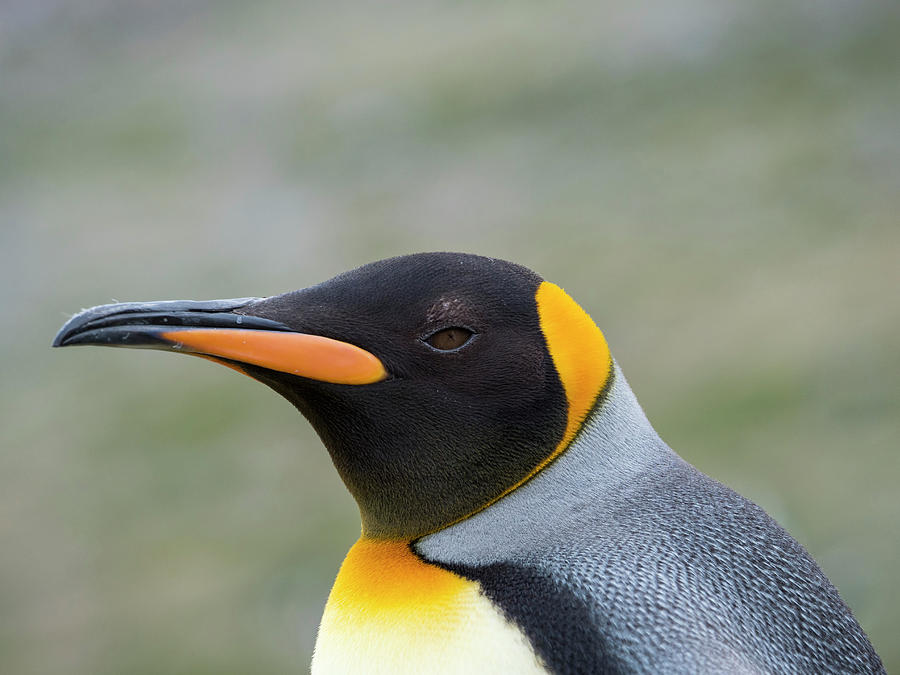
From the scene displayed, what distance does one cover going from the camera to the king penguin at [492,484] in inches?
43.6

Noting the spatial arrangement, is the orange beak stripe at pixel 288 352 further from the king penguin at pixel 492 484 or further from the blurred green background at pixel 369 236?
the blurred green background at pixel 369 236

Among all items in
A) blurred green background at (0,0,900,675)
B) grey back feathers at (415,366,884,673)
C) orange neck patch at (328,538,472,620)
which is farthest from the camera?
blurred green background at (0,0,900,675)

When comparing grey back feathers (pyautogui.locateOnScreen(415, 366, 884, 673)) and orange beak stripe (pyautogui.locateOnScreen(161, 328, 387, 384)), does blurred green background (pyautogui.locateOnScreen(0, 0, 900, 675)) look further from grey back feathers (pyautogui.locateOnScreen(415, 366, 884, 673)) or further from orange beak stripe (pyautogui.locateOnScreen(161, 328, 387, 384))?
orange beak stripe (pyautogui.locateOnScreen(161, 328, 387, 384))

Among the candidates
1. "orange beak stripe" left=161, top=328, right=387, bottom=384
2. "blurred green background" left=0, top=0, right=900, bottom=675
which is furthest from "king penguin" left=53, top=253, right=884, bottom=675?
"blurred green background" left=0, top=0, right=900, bottom=675

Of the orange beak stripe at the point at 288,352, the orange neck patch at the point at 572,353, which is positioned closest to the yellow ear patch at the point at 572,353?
the orange neck patch at the point at 572,353

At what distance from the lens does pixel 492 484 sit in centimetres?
123

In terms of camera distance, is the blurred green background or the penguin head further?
the blurred green background

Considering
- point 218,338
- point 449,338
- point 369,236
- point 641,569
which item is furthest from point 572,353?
point 369,236

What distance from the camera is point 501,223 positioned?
734 centimetres

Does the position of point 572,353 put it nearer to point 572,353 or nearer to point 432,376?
point 572,353

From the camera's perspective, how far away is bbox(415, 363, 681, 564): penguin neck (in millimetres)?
1202

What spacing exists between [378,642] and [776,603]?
480 millimetres

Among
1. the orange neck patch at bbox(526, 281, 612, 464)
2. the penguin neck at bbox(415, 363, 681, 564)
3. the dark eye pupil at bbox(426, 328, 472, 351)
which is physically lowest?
the penguin neck at bbox(415, 363, 681, 564)

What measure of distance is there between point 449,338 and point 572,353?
16 centimetres
